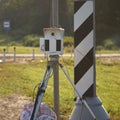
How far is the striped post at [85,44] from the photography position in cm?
586

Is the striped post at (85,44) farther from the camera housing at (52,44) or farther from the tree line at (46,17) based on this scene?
the tree line at (46,17)

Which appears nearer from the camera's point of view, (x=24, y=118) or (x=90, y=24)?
(x=24, y=118)

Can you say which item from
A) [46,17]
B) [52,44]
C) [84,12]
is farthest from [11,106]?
[46,17]

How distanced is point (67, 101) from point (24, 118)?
5.26 meters

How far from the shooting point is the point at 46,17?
84.4 meters

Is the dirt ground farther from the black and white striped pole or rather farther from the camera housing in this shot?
the camera housing

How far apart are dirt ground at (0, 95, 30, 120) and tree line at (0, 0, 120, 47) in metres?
57.1

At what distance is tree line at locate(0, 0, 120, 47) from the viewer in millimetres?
74188

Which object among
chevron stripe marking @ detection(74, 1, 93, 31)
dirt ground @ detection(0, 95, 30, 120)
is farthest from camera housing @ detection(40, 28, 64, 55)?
dirt ground @ detection(0, 95, 30, 120)

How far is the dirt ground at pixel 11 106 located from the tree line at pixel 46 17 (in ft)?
187

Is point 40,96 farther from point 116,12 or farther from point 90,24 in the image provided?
point 116,12

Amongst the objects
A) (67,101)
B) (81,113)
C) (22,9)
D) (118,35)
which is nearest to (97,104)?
(81,113)

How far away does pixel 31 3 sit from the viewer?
88.5 metres

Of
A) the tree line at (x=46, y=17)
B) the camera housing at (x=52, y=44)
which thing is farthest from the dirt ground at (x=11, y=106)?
the tree line at (x=46, y=17)
